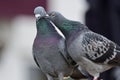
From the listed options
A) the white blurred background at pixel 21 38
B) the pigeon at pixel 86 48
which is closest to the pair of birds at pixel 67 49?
the pigeon at pixel 86 48

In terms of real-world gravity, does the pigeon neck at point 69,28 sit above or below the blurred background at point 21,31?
above

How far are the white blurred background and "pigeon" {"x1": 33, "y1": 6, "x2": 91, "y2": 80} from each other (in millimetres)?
5055

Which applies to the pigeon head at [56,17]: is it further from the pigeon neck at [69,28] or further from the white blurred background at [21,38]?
the white blurred background at [21,38]

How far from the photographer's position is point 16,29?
374 inches

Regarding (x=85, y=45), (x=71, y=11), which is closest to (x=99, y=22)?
(x=85, y=45)

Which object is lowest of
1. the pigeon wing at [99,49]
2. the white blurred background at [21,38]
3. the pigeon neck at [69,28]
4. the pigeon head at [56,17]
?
the white blurred background at [21,38]

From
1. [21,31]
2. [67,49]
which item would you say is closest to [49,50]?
[67,49]

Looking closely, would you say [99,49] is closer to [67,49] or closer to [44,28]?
[67,49]

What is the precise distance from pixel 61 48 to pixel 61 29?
8 centimetres

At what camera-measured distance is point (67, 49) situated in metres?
3.28

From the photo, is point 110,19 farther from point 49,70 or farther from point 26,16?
point 26,16

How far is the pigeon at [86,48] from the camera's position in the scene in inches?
129

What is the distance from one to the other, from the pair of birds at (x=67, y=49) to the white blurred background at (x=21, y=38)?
16.5ft

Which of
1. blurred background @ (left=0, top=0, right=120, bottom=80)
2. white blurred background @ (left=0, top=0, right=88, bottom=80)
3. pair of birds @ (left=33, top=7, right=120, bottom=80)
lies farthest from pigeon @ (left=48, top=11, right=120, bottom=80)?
white blurred background @ (left=0, top=0, right=88, bottom=80)
